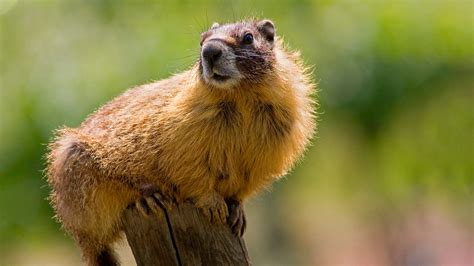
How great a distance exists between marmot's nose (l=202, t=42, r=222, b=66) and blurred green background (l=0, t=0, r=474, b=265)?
9.10 m

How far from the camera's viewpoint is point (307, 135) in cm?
820

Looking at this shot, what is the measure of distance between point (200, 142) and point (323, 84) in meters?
10.9

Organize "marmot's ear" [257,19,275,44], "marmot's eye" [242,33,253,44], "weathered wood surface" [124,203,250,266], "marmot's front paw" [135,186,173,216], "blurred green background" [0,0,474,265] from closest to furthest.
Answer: "weathered wood surface" [124,203,250,266], "marmot's front paw" [135,186,173,216], "marmot's eye" [242,33,253,44], "marmot's ear" [257,19,275,44], "blurred green background" [0,0,474,265]

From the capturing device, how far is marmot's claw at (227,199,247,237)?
748 centimetres

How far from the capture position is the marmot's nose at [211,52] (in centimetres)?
744

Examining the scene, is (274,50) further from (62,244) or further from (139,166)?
(62,244)

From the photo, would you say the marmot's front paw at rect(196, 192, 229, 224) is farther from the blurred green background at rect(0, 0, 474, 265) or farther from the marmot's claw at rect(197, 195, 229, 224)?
the blurred green background at rect(0, 0, 474, 265)

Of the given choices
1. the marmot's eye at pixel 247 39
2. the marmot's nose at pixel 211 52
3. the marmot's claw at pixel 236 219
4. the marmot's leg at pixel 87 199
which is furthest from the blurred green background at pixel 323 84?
the marmot's nose at pixel 211 52

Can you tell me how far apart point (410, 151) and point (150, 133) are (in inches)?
500

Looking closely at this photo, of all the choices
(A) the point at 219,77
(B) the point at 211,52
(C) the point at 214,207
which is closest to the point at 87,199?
(C) the point at 214,207

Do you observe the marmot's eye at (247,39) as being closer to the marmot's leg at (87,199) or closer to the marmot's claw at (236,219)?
the marmot's claw at (236,219)

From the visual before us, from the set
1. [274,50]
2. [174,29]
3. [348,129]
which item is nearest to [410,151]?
[348,129]

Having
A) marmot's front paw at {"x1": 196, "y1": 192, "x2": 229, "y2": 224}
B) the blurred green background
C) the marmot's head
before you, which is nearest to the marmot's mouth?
the marmot's head

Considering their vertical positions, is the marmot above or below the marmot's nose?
below
